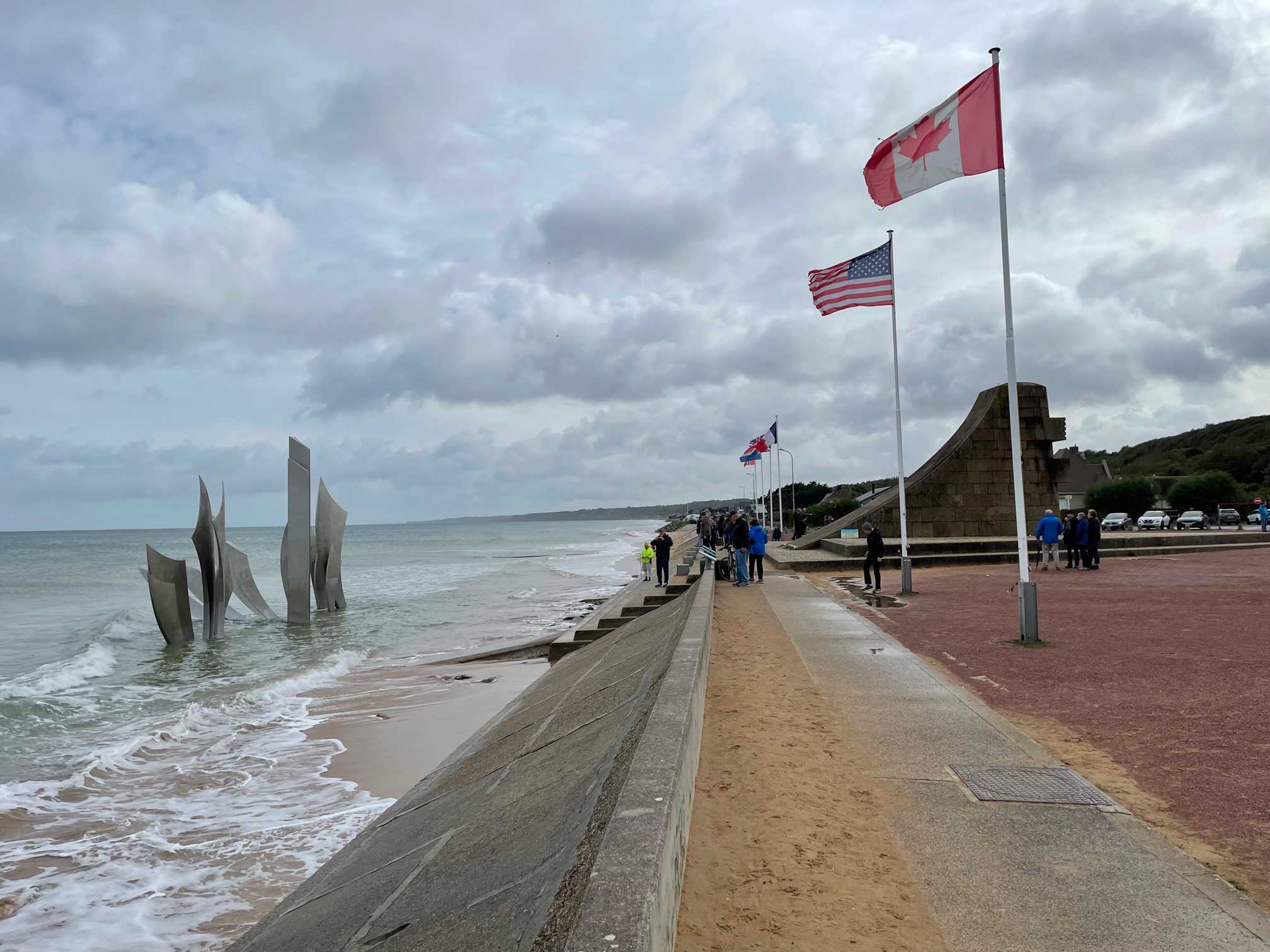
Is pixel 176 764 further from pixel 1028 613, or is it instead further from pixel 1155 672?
pixel 1155 672

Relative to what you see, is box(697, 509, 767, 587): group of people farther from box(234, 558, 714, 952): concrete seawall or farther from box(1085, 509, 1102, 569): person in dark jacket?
box(234, 558, 714, 952): concrete seawall

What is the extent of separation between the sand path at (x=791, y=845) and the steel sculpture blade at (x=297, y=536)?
58.2ft

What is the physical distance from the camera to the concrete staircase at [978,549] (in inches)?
862

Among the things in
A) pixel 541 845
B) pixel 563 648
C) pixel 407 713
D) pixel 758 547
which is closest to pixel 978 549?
pixel 758 547

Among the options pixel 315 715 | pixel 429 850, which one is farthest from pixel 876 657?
pixel 315 715

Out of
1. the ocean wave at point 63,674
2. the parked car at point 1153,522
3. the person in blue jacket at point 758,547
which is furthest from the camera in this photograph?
the parked car at point 1153,522

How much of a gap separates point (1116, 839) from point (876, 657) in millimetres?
5132

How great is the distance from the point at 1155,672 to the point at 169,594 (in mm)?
19137

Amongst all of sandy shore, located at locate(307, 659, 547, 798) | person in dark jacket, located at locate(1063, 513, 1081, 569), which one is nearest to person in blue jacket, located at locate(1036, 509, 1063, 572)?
person in dark jacket, located at locate(1063, 513, 1081, 569)

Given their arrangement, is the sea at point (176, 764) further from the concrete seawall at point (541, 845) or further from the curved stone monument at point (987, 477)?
the curved stone monument at point (987, 477)

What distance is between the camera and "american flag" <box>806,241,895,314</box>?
49.0 ft

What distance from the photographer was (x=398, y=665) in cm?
1577

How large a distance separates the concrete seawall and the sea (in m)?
0.95

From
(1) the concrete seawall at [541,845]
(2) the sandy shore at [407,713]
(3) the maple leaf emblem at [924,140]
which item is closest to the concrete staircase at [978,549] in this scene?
(2) the sandy shore at [407,713]
